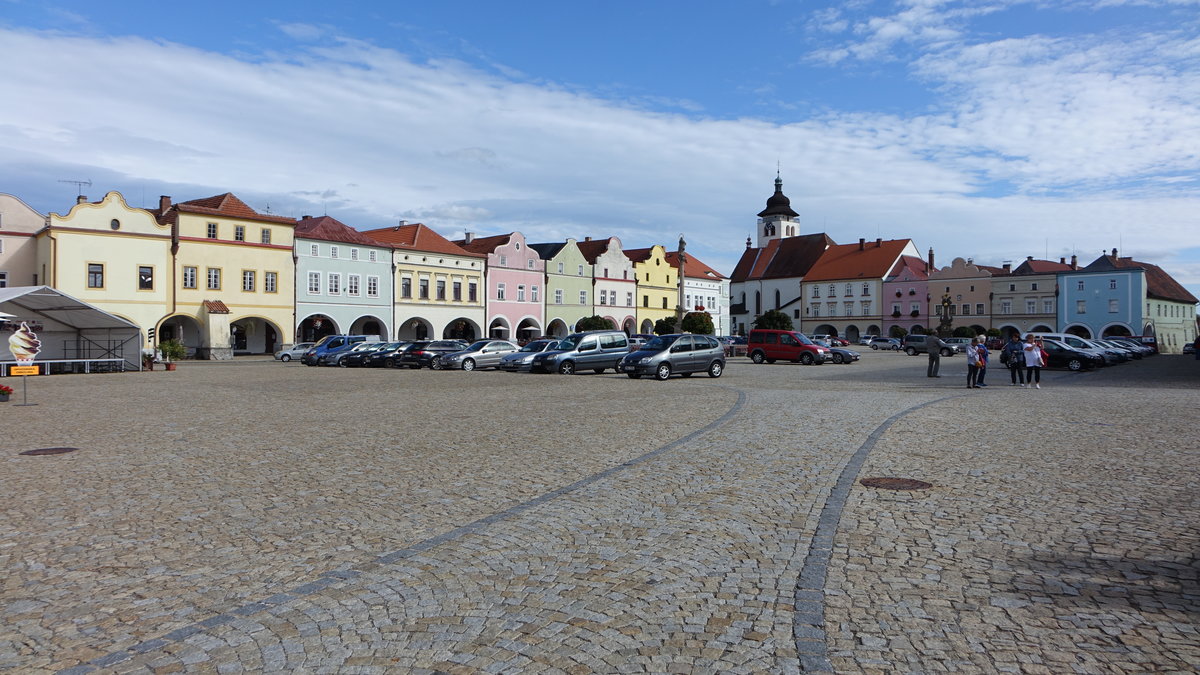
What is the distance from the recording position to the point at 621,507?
8.11m

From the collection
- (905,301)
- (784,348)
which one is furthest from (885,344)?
(784,348)

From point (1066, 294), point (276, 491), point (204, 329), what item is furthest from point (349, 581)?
point (1066, 294)

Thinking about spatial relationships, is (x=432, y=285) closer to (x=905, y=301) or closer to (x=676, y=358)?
(x=676, y=358)

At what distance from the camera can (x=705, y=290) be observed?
310ft

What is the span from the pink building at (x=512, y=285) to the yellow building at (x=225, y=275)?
57.7ft

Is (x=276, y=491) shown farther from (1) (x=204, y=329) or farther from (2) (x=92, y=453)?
(1) (x=204, y=329)

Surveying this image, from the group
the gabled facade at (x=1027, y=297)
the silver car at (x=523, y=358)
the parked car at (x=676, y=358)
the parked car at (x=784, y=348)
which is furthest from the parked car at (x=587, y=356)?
the gabled facade at (x=1027, y=297)

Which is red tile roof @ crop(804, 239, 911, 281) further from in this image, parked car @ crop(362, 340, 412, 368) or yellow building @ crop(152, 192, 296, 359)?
parked car @ crop(362, 340, 412, 368)

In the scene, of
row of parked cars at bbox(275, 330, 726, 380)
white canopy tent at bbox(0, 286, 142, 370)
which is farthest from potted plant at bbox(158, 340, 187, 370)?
white canopy tent at bbox(0, 286, 142, 370)

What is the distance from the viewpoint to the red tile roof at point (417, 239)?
65938 millimetres

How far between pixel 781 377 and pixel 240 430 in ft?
68.9

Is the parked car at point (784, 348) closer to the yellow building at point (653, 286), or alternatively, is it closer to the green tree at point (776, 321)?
the green tree at point (776, 321)

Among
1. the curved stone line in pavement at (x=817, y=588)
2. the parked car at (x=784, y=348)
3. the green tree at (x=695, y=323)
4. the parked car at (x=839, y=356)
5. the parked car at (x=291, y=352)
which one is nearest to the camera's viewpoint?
the curved stone line in pavement at (x=817, y=588)

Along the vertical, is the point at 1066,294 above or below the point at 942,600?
above
